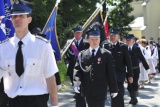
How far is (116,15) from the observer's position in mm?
36094

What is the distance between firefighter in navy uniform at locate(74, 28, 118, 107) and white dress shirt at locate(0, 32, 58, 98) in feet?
8.49

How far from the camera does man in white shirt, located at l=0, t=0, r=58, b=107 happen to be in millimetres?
3732

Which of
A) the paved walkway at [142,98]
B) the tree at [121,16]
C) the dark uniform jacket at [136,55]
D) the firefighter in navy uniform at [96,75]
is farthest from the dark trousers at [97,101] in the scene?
the tree at [121,16]

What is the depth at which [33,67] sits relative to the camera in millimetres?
3740

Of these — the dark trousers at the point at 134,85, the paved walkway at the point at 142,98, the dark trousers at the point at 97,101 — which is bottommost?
the paved walkway at the point at 142,98

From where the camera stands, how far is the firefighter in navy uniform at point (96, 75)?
6.39 m

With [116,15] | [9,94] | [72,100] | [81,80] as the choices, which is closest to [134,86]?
[72,100]

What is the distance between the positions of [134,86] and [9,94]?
733 centimetres

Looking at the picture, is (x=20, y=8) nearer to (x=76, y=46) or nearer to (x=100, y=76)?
(x=100, y=76)

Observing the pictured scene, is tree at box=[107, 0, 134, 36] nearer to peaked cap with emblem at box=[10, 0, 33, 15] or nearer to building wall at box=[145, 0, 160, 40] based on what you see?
building wall at box=[145, 0, 160, 40]

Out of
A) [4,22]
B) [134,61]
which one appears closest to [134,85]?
[134,61]

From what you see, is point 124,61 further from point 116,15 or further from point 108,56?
point 116,15

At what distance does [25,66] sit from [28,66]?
3cm

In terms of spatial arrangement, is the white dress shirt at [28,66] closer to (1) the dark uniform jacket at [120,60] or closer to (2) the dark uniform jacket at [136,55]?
(1) the dark uniform jacket at [120,60]
